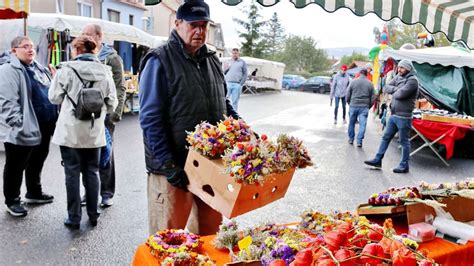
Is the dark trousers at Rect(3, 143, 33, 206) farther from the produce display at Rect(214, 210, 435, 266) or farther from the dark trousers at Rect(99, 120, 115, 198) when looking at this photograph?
the produce display at Rect(214, 210, 435, 266)

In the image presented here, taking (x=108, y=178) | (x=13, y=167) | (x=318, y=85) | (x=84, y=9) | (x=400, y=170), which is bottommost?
(x=400, y=170)

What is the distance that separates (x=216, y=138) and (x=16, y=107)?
293 centimetres

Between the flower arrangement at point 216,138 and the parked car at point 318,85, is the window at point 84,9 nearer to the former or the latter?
the parked car at point 318,85

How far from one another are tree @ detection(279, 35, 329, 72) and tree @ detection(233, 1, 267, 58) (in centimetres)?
2136

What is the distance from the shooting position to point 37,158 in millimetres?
4812

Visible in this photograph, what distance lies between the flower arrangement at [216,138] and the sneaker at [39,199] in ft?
11.1

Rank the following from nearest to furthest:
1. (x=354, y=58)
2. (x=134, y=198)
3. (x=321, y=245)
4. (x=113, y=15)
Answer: (x=321, y=245) → (x=134, y=198) → (x=113, y=15) → (x=354, y=58)

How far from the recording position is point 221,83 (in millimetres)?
2914

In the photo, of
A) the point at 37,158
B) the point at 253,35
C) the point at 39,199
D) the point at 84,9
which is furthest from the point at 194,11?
the point at 253,35

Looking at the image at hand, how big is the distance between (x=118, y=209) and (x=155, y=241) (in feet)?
9.78

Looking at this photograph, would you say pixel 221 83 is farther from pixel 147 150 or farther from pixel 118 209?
pixel 118 209

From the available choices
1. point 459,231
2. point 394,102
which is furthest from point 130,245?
point 394,102

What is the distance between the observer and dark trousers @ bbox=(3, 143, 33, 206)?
4.38m

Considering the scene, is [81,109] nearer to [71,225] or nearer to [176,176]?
[71,225]
